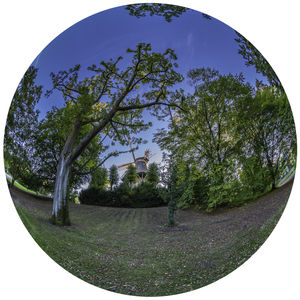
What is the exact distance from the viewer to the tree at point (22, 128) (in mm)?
5281

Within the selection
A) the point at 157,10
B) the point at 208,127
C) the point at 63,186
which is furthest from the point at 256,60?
the point at 63,186

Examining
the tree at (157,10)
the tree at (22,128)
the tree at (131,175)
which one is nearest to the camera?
the tree at (131,175)

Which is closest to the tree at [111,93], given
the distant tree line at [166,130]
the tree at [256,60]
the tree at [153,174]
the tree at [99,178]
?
the distant tree line at [166,130]

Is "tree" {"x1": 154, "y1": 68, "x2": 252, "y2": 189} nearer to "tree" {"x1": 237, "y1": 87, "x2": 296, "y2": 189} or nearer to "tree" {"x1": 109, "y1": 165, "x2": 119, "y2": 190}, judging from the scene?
"tree" {"x1": 237, "y1": 87, "x2": 296, "y2": 189}

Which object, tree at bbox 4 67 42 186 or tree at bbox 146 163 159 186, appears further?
tree at bbox 4 67 42 186

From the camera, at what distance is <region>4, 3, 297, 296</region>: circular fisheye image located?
444cm

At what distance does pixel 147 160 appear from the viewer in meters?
4.39

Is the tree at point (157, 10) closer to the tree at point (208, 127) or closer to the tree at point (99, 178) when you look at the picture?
the tree at point (208, 127)

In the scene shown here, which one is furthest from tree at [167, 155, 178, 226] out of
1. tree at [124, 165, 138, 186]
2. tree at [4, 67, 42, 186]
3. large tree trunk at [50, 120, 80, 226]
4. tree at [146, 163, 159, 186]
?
tree at [4, 67, 42, 186]

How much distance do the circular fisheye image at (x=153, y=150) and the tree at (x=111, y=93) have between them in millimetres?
19

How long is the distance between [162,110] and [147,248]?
247 cm

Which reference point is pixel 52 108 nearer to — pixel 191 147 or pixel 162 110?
pixel 162 110

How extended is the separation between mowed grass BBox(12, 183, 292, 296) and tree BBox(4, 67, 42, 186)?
95cm

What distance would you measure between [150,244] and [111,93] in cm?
279
